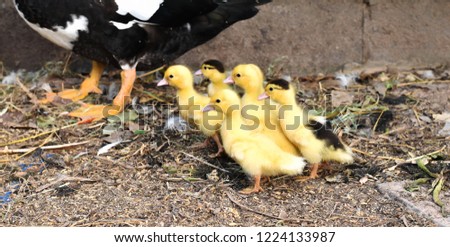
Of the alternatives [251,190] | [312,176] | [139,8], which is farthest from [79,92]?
[312,176]

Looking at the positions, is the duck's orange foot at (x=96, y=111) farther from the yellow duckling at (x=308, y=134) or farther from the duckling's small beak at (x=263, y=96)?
the yellow duckling at (x=308, y=134)

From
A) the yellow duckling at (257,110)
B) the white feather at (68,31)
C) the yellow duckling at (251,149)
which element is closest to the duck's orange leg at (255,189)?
the yellow duckling at (251,149)

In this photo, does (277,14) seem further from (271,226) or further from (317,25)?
(271,226)

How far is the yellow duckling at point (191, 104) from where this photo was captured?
356 centimetres

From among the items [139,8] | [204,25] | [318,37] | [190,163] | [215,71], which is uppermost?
[139,8]

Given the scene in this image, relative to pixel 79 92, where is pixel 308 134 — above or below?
above

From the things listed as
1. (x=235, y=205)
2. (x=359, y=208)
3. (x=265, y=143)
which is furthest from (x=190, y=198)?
(x=359, y=208)

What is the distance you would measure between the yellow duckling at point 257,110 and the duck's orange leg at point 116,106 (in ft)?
2.61

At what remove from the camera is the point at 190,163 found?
A: 3.61 m

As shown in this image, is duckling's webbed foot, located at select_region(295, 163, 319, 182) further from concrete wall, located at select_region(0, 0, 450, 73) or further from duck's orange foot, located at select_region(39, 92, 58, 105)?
duck's orange foot, located at select_region(39, 92, 58, 105)

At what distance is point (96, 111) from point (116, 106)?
0.12m

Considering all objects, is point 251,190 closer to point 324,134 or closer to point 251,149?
point 251,149

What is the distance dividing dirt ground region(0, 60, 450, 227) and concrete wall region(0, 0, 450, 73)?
0.44ft

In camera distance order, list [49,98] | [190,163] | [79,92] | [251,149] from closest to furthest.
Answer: [251,149] → [190,163] → [49,98] → [79,92]
